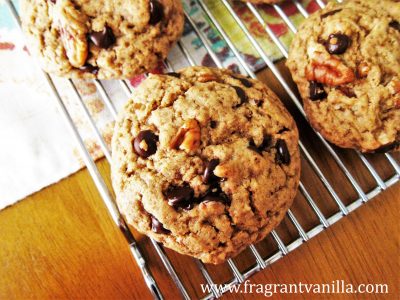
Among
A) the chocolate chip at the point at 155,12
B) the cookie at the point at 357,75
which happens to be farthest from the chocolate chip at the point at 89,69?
the cookie at the point at 357,75

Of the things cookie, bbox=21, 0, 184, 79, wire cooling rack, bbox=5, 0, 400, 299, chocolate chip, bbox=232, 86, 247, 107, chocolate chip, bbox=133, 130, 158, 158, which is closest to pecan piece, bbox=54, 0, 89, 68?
cookie, bbox=21, 0, 184, 79

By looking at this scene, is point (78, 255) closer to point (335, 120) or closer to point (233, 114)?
point (233, 114)

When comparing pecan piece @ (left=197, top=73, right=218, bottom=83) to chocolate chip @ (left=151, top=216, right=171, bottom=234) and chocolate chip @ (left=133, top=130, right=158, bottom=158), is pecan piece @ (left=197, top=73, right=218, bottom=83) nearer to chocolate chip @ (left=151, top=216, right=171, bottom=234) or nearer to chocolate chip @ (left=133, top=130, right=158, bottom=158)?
chocolate chip @ (left=133, top=130, right=158, bottom=158)

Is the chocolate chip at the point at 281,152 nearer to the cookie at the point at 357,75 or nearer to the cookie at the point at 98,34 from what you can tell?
the cookie at the point at 357,75

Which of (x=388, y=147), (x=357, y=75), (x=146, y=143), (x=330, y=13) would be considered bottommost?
(x=388, y=147)

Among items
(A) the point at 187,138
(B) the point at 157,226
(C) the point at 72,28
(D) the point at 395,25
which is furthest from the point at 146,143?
(D) the point at 395,25

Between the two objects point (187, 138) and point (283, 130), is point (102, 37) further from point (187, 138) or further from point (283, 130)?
point (283, 130)

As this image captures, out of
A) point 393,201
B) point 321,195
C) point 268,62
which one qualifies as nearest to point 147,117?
point 268,62
